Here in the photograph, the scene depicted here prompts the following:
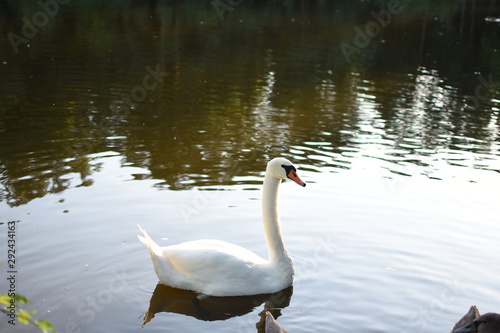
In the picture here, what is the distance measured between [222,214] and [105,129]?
487cm

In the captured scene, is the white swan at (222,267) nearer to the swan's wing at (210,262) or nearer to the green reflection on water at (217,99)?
the swan's wing at (210,262)

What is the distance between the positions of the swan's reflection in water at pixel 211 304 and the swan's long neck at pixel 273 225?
373 millimetres

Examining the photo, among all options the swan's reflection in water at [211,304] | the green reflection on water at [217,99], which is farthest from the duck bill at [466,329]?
the green reflection on water at [217,99]

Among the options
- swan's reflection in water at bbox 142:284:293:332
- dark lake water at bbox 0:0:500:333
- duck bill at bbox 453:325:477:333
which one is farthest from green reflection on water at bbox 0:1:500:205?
duck bill at bbox 453:325:477:333

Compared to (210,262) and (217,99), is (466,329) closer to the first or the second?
(210,262)

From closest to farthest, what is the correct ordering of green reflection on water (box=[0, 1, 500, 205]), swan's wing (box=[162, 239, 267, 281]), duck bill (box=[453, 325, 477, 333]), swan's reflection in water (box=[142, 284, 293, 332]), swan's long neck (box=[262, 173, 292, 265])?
duck bill (box=[453, 325, 477, 333]) < swan's reflection in water (box=[142, 284, 293, 332]) < swan's wing (box=[162, 239, 267, 281]) < swan's long neck (box=[262, 173, 292, 265]) < green reflection on water (box=[0, 1, 500, 205])

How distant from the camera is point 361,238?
9.03 m

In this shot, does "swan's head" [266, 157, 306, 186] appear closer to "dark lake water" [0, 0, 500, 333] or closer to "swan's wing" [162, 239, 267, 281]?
"swan's wing" [162, 239, 267, 281]

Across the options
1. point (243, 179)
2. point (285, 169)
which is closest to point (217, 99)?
point (243, 179)

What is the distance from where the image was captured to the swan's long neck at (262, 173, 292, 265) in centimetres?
748

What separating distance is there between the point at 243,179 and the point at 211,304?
409cm

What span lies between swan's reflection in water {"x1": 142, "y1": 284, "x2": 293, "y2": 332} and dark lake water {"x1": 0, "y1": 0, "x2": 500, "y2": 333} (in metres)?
0.02

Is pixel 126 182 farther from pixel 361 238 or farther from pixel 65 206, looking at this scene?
pixel 361 238

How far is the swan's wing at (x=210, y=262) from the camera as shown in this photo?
716 centimetres
